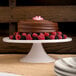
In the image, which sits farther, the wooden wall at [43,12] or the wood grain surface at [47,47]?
the wood grain surface at [47,47]

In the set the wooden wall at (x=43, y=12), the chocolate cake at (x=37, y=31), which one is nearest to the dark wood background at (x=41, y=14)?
the wooden wall at (x=43, y=12)

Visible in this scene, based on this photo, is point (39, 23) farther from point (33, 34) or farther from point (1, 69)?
point (1, 69)

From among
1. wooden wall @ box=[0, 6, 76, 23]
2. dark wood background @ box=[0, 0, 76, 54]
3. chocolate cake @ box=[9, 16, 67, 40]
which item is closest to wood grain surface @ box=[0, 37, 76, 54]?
dark wood background @ box=[0, 0, 76, 54]

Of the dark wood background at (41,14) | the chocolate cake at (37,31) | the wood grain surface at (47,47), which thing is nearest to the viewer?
the chocolate cake at (37,31)

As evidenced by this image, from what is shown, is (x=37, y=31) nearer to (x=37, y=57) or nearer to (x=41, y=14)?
(x=37, y=57)

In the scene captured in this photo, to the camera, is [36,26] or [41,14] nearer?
[36,26]

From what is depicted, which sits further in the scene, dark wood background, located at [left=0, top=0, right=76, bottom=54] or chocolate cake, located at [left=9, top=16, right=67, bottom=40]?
dark wood background, located at [left=0, top=0, right=76, bottom=54]

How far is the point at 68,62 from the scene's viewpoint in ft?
2.94

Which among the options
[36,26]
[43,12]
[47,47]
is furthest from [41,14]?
[36,26]

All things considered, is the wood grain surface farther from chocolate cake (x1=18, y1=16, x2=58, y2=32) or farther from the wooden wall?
chocolate cake (x1=18, y1=16, x2=58, y2=32)

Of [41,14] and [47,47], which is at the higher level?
[41,14]

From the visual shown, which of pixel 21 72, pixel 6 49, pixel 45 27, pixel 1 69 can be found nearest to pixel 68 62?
pixel 21 72

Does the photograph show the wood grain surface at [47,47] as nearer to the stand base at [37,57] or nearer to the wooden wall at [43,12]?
the wooden wall at [43,12]

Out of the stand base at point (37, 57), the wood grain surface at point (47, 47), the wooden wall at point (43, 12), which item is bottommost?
the wood grain surface at point (47, 47)
